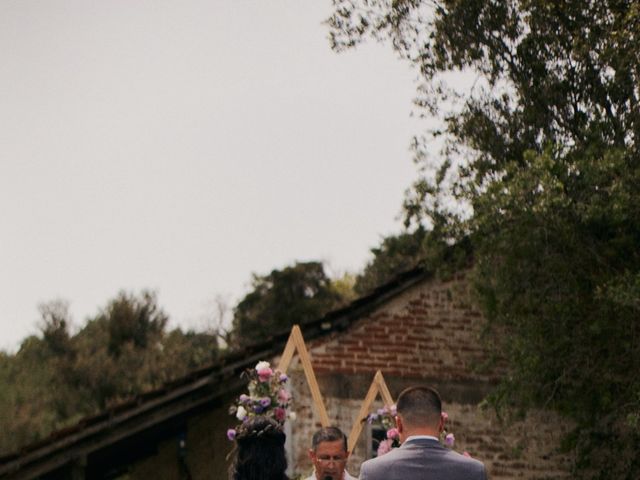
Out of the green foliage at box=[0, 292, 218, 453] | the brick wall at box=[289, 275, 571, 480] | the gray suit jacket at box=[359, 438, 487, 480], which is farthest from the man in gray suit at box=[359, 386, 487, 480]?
the green foliage at box=[0, 292, 218, 453]

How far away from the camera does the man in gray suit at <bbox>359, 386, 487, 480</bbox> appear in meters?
5.31

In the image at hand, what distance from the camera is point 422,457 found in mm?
5324

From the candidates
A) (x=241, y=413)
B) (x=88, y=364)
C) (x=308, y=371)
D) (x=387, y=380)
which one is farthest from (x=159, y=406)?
(x=88, y=364)

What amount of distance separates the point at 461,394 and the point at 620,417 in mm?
2369

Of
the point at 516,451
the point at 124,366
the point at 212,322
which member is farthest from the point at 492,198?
the point at 212,322

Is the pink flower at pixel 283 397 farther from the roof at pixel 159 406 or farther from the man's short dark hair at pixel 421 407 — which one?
the man's short dark hair at pixel 421 407

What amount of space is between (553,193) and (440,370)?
3902 mm

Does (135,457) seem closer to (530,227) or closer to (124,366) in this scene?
(530,227)

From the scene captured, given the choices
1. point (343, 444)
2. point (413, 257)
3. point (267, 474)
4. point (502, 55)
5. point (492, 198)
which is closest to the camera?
point (267, 474)

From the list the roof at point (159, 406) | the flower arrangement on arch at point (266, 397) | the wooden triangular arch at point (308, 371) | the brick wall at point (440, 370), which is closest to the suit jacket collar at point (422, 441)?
the flower arrangement on arch at point (266, 397)

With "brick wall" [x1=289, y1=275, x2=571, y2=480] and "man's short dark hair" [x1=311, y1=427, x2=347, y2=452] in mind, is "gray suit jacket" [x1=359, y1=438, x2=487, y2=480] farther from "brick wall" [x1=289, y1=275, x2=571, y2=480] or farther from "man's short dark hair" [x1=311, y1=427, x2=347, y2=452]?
"brick wall" [x1=289, y1=275, x2=571, y2=480]

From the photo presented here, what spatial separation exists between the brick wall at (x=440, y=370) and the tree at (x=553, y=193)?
72 cm

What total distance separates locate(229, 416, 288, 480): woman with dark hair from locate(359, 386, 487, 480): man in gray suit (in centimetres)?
102

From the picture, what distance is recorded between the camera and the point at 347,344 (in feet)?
53.2
